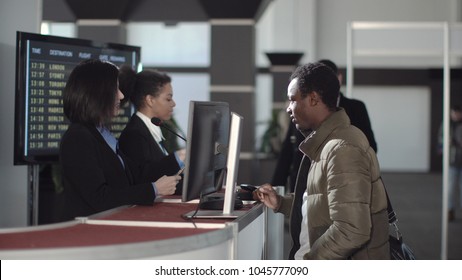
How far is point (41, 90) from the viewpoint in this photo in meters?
4.70

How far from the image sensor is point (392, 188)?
16641mm

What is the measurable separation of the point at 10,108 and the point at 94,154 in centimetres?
162

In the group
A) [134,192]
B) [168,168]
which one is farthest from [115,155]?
[168,168]

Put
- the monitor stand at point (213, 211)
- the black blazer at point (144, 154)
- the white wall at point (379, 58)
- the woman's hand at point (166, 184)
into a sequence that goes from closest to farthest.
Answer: the monitor stand at point (213, 211)
the woman's hand at point (166, 184)
the black blazer at point (144, 154)
the white wall at point (379, 58)

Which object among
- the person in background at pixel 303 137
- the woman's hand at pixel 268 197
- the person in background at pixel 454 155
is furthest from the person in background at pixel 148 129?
the person in background at pixel 454 155

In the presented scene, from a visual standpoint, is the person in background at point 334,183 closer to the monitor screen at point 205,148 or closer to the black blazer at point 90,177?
the monitor screen at point 205,148

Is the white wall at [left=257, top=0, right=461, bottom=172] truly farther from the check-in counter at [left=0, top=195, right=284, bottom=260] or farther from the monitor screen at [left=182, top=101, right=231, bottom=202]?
the check-in counter at [left=0, top=195, right=284, bottom=260]

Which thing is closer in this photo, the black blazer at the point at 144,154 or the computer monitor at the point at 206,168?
the computer monitor at the point at 206,168

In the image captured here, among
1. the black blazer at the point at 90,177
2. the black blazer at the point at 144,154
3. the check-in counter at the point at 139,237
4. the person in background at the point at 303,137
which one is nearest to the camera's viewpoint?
the check-in counter at the point at 139,237

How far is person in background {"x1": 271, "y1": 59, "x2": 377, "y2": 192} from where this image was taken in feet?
16.6

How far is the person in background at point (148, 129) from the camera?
391 centimetres

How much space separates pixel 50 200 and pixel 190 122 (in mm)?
4738
